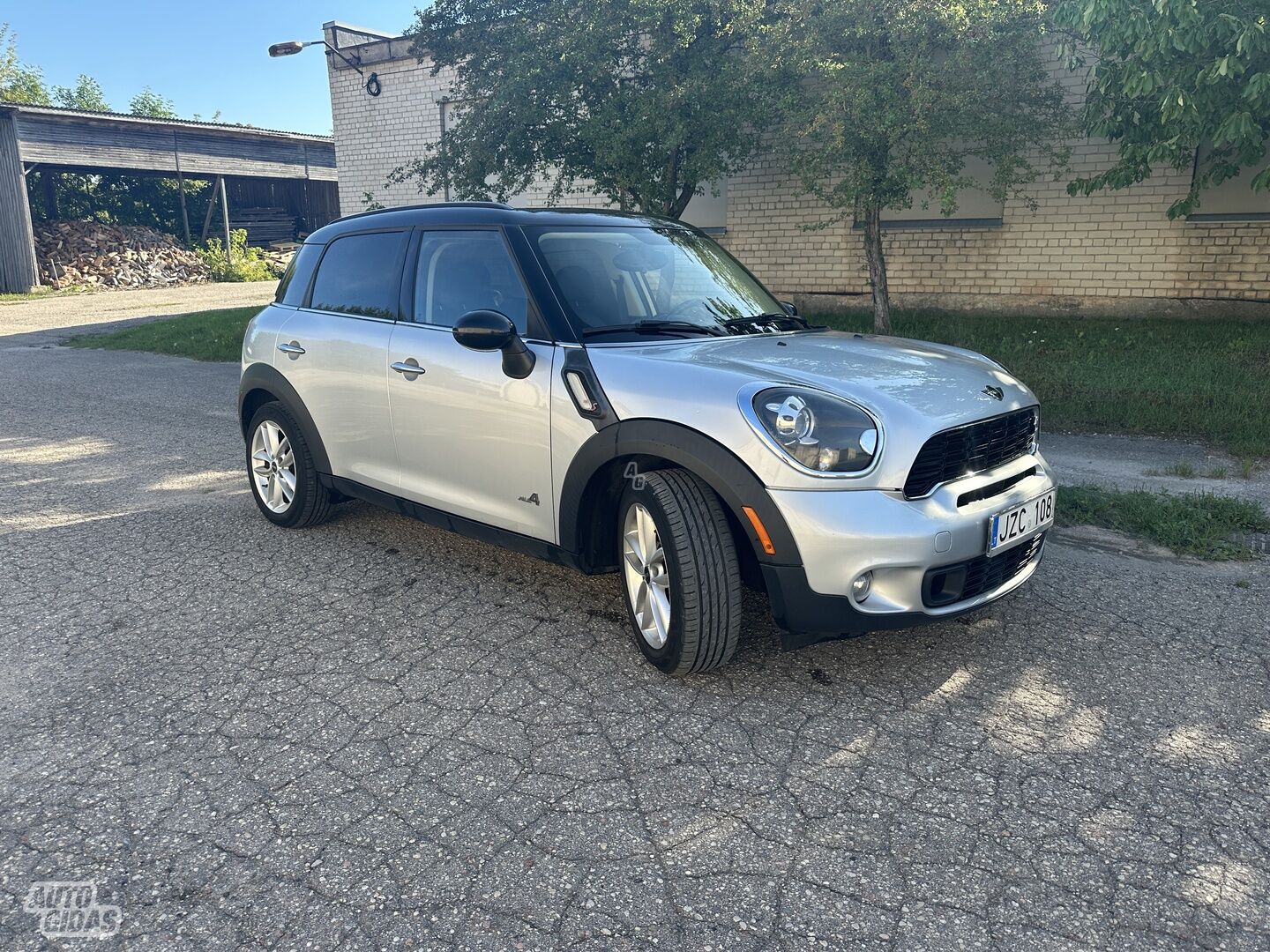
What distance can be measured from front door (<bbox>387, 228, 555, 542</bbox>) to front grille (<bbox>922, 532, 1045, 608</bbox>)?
150 cm

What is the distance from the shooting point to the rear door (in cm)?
458

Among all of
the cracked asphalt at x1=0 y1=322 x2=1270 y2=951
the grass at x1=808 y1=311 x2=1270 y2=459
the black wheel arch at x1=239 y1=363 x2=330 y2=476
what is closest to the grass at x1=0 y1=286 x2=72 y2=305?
the grass at x1=808 y1=311 x2=1270 y2=459

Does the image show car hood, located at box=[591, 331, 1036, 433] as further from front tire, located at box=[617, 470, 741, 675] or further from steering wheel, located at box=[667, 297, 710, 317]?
front tire, located at box=[617, 470, 741, 675]

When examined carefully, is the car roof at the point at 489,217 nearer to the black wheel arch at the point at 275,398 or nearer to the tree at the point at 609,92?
the black wheel arch at the point at 275,398

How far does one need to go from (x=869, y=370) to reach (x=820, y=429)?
511 mm

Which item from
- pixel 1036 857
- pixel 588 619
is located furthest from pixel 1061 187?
pixel 1036 857

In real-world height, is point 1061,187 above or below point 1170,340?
above

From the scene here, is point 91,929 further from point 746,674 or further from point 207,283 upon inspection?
point 207,283

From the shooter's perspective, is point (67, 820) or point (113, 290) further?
point (113, 290)

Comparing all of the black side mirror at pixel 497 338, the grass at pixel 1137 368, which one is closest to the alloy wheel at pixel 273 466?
the black side mirror at pixel 497 338

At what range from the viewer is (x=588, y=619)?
411cm

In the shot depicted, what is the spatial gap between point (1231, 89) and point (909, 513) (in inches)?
327

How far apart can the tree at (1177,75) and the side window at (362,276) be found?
7114 mm

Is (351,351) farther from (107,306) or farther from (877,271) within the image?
(107,306)
